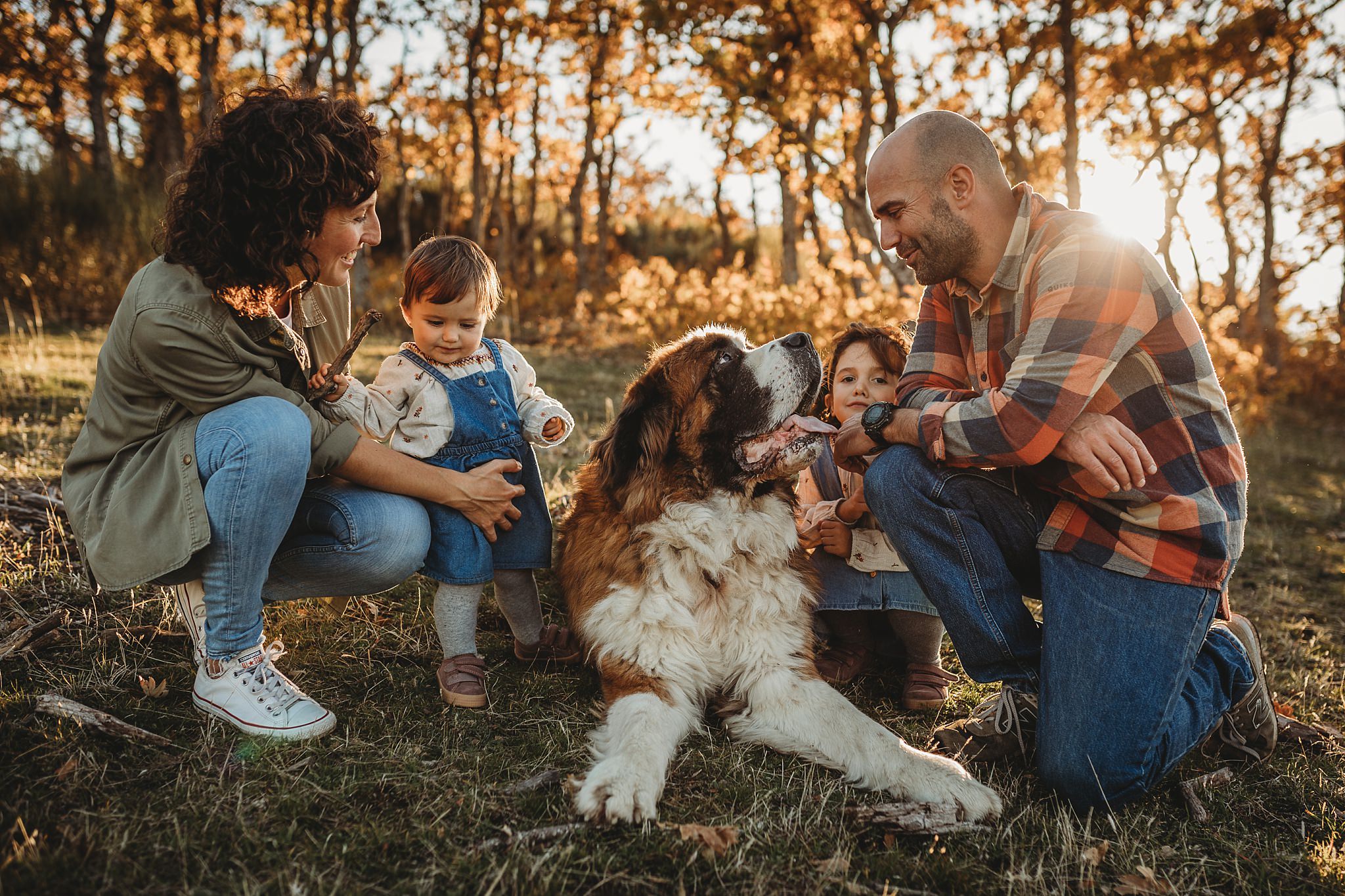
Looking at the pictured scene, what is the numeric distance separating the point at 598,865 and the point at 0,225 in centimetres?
1328

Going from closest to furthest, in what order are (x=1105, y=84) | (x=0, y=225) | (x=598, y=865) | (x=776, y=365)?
(x=598, y=865) < (x=776, y=365) < (x=0, y=225) < (x=1105, y=84)

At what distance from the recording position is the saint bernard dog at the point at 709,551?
268cm

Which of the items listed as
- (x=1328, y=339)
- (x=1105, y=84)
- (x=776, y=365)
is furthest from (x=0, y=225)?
(x=1328, y=339)

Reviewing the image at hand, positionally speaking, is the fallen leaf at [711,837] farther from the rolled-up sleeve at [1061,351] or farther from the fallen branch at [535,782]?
the rolled-up sleeve at [1061,351]

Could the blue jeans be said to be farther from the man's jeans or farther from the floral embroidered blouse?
the man's jeans

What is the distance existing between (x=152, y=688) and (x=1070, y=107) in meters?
9.72

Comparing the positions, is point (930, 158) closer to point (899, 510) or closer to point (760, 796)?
point (899, 510)

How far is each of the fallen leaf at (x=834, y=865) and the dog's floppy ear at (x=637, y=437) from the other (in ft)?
4.62

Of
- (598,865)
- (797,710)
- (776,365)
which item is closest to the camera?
(598,865)

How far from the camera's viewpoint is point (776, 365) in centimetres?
286

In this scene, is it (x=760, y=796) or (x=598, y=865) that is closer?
(x=598, y=865)

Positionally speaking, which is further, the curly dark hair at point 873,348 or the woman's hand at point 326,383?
the curly dark hair at point 873,348

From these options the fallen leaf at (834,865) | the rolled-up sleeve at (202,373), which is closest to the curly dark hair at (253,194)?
the rolled-up sleeve at (202,373)

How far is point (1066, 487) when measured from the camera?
8.14 feet
